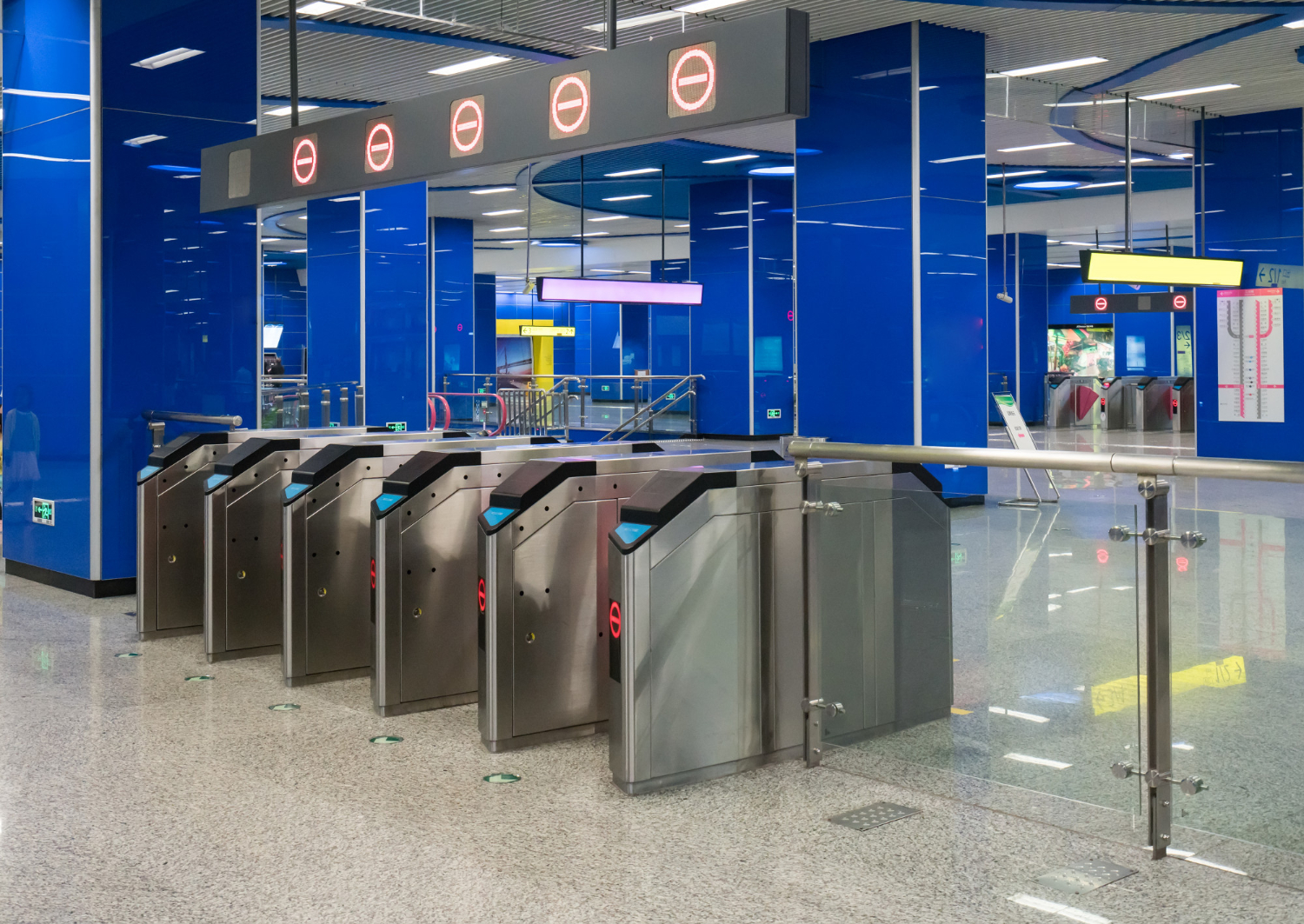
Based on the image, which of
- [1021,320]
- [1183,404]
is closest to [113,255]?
[1021,320]

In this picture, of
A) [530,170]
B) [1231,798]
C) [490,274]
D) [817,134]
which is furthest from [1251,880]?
[490,274]

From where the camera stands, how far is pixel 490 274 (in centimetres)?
3109

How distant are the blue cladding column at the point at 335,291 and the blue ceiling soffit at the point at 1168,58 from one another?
23.8ft

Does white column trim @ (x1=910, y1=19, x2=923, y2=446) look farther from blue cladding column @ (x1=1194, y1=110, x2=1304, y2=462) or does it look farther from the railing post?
the railing post

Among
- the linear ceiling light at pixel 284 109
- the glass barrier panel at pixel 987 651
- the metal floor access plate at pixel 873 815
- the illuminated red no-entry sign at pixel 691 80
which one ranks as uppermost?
the linear ceiling light at pixel 284 109

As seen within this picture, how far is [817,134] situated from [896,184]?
0.81m

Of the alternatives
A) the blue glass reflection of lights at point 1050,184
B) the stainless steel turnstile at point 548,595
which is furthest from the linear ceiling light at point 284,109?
Answer: the blue glass reflection of lights at point 1050,184

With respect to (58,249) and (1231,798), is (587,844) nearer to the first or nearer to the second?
(1231,798)

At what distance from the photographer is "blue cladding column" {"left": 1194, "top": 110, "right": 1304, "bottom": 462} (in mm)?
12578

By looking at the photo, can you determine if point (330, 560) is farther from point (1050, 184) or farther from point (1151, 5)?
point (1050, 184)

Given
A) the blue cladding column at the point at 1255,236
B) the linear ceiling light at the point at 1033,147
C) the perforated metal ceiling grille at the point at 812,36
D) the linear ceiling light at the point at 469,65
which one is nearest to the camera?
the perforated metal ceiling grille at the point at 812,36

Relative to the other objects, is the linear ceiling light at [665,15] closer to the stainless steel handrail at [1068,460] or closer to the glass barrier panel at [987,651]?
the stainless steel handrail at [1068,460]

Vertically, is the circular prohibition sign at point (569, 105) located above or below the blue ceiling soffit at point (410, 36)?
below

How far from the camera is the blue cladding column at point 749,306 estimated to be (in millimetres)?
16547
